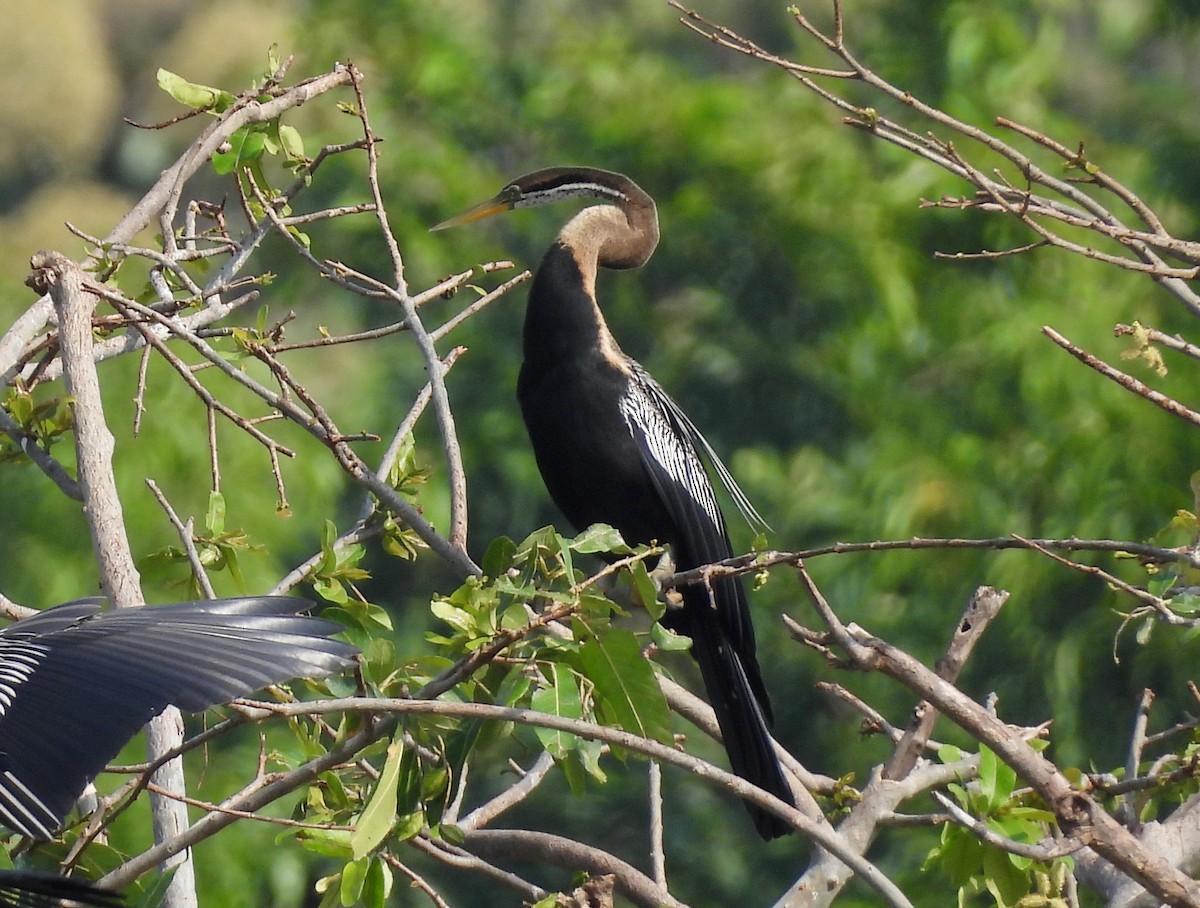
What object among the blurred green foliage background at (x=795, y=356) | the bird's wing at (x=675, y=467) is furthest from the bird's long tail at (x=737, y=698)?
the blurred green foliage background at (x=795, y=356)

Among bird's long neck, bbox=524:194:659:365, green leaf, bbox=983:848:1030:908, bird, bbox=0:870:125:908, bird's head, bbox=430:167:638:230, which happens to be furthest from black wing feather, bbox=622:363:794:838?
bird, bbox=0:870:125:908

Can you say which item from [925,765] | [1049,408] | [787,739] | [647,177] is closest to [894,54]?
[647,177]

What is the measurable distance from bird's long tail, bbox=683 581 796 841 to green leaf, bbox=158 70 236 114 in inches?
38.6

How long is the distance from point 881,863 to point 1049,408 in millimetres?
1353

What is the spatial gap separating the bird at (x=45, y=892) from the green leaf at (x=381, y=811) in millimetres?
200

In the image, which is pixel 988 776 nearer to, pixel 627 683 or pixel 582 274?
pixel 627 683

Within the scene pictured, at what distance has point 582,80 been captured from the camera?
20.5ft

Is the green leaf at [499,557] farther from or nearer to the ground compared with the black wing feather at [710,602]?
farther from the ground

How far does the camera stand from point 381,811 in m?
1.39

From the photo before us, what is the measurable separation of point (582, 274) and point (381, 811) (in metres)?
1.56

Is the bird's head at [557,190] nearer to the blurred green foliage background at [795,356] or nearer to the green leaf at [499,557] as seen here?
the green leaf at [499,557]

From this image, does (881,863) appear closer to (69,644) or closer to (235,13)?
(69,644)

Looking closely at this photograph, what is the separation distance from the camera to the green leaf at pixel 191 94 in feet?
6.52

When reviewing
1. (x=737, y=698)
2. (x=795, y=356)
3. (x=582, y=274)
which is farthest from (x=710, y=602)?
(x=795, y=356)
